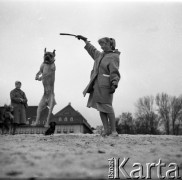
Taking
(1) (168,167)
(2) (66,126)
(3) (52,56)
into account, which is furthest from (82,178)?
(2) (66,126)

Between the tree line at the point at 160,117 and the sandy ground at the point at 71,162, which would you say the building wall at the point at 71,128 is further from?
the sandy ground at the point at 71,162

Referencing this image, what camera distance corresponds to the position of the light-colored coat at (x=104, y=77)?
7156mm

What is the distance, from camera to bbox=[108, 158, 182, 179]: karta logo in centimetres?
320

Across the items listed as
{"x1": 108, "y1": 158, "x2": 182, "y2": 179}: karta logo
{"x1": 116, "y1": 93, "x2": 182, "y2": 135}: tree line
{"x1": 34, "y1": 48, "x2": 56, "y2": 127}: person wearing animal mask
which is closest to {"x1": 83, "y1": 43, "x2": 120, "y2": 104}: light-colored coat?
{"x1": 34, "y1": 48, "x2": 56, "y2": 127}: person wearing animal mask

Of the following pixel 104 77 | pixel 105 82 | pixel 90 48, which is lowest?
pixel 105 82

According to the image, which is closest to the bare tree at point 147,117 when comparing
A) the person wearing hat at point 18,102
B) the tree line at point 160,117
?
the tree line at point 160,117

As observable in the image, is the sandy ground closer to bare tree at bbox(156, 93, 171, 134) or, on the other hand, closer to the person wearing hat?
the person wearing hat

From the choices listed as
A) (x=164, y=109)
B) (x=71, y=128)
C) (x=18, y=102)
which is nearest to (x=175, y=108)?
(x=164, y=109)

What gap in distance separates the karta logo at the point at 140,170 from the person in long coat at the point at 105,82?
3.22 m

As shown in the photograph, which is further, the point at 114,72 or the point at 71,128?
the point at 71,128

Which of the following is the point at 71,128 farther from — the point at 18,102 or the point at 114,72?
the point at 114,72

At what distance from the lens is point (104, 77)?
7.38 metres

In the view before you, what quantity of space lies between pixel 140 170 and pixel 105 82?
13.5 feet

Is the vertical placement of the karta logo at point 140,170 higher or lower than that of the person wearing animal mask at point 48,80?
lower
